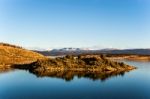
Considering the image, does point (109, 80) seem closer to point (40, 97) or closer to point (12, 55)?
point (40, 97)

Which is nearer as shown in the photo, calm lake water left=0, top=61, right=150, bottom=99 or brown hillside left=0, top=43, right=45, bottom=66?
calm lake water left=0, top=61, right=150, bottom=99

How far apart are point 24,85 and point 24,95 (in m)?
13.9

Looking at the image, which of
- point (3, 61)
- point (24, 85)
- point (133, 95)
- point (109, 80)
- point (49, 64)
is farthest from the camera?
point (3, 61)

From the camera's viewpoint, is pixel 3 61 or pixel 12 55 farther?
pixel 12 55

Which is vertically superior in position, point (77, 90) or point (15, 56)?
point (15, 56)

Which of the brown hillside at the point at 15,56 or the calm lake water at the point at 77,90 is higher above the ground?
the brown hillside at the point at 15,56

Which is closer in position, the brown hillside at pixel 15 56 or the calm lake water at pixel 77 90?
the calm lake water at pixel 77 90

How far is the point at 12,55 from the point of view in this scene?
501 feet

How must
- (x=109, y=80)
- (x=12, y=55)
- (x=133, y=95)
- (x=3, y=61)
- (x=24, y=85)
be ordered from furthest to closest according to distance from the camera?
1. (x=12, y=55)
2. (x=3, y=61)
3. (x=109, y=80)
4. (x=24, y=85)
5. (x=133, y=95)

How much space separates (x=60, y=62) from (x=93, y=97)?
56722 mm

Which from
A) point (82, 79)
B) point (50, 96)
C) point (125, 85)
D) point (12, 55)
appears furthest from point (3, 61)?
point (50, 96)

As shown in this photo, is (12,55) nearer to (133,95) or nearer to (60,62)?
(60,62)

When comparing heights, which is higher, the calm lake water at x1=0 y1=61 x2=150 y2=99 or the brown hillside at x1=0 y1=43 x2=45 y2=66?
the brown hillside at x1=0 y1=43 x2=45 y2=66

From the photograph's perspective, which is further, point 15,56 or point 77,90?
point 15,56
